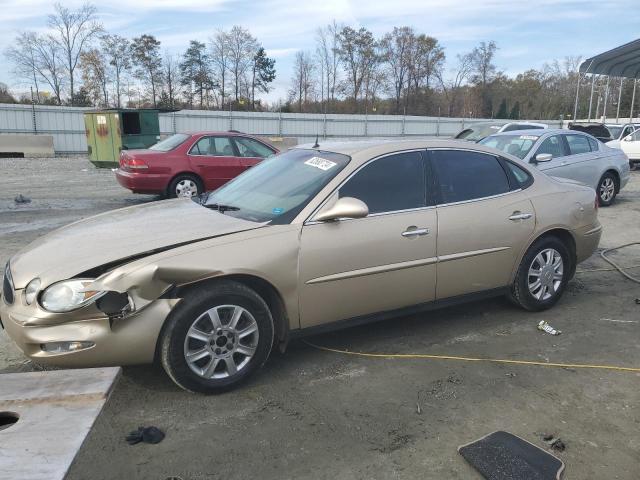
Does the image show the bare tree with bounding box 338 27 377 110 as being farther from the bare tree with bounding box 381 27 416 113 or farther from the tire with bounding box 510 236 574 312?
the tire with bounding box 510 236 574 312

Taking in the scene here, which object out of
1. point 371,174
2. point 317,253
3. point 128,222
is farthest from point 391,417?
point 128,222

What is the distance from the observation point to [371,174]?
13.3 ft

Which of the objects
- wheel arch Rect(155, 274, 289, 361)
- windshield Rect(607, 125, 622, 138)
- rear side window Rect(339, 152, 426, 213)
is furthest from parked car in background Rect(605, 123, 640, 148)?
wheel arch Rect(155, 274, 289, 361)

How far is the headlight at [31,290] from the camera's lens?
3.16 metres

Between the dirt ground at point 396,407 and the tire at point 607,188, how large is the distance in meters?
6.44

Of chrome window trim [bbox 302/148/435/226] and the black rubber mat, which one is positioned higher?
chrome window trim [bbox 302/148/435/226]

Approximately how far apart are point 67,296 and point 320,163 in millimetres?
2032

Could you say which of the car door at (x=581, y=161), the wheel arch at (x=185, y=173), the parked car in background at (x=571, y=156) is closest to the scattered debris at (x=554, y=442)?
the parked car in background at (x=571, y=156)

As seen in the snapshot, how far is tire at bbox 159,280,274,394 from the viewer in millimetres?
3260

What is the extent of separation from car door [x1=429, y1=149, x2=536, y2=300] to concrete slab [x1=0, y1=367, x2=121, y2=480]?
265 cm

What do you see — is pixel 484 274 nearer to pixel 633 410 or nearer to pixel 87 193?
pixel 633 410

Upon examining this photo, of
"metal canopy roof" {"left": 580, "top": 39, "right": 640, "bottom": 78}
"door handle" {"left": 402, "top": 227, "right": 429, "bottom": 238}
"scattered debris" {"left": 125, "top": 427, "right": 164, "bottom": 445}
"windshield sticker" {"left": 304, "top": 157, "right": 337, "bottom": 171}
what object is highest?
"metal canopy roof" {"left": 580, "top": 39, "right": 640, "bottom": 78}

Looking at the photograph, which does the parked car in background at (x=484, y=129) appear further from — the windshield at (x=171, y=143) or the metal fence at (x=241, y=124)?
the metal fence at (x=241, y=124)

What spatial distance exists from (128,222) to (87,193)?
9102 millimetres
